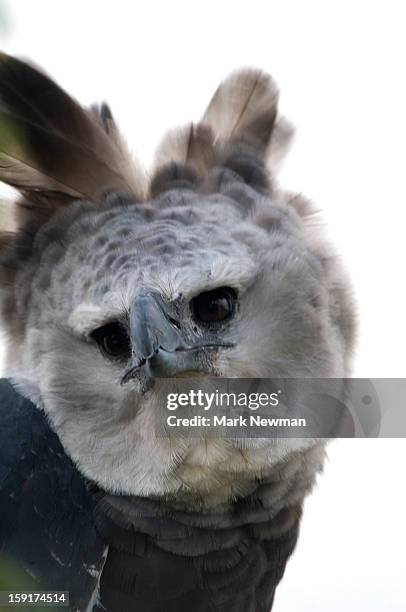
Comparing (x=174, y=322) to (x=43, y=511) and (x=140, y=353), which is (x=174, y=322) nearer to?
(x=140, y=353)

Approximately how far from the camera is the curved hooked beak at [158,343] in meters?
1.29

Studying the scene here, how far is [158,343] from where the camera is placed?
1.28 metres

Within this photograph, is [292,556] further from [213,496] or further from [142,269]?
[142,269]

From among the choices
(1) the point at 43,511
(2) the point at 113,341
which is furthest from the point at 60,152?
(1) the point at 43,511

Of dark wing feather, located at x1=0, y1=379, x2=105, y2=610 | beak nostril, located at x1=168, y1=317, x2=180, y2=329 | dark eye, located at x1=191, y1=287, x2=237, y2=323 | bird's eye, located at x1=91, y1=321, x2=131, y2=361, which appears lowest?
dark wing feather, located at x1=0, y1=379, x2=105, y2=610

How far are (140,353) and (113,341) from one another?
0.13 metres

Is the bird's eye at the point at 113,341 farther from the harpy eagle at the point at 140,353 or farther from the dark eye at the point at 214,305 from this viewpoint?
the dark eye at the point at 214,305

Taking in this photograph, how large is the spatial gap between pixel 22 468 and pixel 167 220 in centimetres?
52

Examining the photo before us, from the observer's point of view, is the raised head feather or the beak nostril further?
the raised head feather

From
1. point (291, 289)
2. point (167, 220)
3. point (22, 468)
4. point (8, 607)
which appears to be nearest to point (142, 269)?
point (167, 220)

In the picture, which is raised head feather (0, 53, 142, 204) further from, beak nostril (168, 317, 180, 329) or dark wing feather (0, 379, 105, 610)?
dark wing feather (0, 379, 105, 610)

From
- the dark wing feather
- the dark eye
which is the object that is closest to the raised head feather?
the dark eye

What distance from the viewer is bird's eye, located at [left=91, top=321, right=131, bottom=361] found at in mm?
1392

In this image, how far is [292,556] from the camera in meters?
1.49
